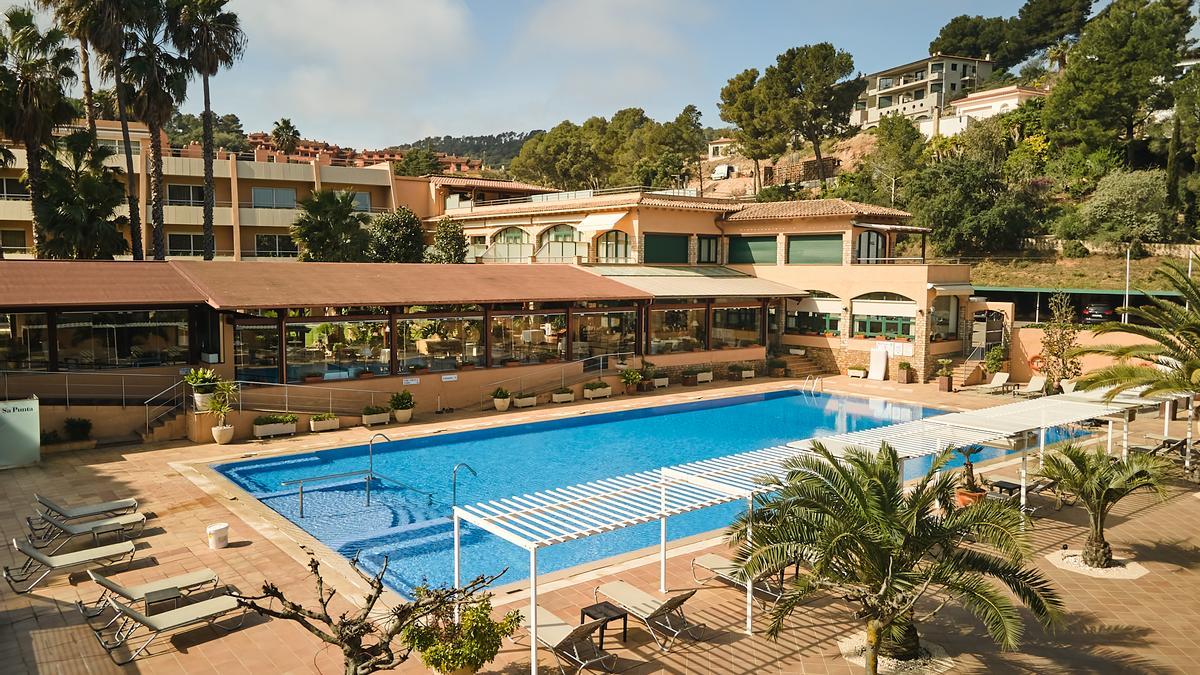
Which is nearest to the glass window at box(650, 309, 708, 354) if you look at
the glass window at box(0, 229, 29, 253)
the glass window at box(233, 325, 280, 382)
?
the glass window at box(233, 325, 280, 382)

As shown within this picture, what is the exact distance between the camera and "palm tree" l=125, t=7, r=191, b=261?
32156 millimetres

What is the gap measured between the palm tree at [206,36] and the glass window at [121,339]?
14.8 metres

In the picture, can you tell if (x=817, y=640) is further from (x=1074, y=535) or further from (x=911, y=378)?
(x=911, y=378)

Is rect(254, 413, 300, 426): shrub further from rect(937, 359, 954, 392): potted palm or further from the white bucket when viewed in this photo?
rect(937, 359, 954, 392): potted palm

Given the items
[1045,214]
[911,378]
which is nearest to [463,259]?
[911,378]

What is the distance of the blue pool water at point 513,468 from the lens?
13.9 m

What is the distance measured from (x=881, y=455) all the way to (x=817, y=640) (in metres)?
2.45

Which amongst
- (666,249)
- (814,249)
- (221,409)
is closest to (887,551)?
(221,409)

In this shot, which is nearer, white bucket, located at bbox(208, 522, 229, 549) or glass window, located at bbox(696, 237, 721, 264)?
white bucket, located at bbox(208, 522, 229, 549)

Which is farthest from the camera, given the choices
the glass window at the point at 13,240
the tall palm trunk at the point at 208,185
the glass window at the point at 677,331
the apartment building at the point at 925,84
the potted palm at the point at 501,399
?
the apartment building at the point at 925,84

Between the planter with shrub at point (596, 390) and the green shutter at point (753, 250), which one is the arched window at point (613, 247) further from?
the planter with shrub at point (596, 390)

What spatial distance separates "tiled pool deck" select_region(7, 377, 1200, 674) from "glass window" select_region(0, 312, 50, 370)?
5310 millimetres

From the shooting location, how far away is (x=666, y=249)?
36281 mm

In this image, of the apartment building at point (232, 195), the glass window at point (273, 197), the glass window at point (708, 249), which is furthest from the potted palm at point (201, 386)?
the glass window at point (273, 197)
